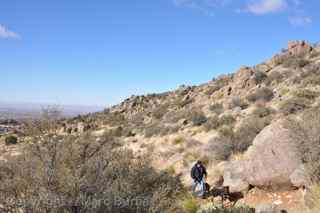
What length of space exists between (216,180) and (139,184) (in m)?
5.03

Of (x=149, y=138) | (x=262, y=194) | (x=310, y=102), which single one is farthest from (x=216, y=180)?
(x=149, y=138)

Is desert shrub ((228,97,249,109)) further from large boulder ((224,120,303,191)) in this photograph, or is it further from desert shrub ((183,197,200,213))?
desert shrub ((183,197,200,213))

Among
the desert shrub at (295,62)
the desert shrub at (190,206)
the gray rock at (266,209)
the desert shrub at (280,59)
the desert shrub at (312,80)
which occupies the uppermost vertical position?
the desert shrub at (280,59)

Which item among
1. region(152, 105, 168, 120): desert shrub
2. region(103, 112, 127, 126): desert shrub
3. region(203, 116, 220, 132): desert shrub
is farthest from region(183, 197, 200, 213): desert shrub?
region(103, 112, 127, 126): desert shrub

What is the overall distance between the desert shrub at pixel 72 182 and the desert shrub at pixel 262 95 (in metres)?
18.6

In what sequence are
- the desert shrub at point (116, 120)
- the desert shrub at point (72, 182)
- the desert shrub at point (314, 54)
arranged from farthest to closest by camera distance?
1. the desert shrub at point (116, 120)
2. the desert shrub at point (314, 54)
3. the desert shrub at point (72, 182)

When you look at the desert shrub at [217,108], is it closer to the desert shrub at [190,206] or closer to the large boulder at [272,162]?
the large boulder at [272,162]

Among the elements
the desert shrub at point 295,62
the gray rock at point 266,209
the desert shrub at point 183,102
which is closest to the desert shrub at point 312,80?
the desert shrub at point 295,62

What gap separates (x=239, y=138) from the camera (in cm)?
1558

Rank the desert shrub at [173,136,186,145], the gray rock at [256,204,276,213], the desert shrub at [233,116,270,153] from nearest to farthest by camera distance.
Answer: the gray rock at [256,204,276,213] < the desert shrub at [233,116,270,153] < the desert shrub at [173,136,186,145]

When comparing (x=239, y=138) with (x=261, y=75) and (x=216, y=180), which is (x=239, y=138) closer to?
(x=216, y=180)

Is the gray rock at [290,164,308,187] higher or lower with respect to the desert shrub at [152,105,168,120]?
lower

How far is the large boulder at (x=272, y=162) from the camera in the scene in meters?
9.29

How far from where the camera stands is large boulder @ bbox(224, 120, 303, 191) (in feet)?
30.5
